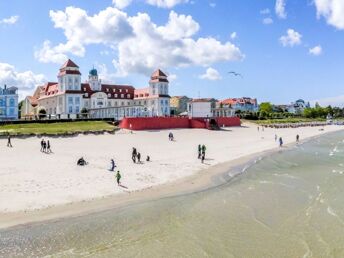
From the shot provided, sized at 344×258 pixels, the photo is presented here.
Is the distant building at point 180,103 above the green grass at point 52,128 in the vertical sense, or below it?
above

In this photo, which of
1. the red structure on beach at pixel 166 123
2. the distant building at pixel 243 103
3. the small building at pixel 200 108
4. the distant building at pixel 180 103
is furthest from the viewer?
the distant building at pixel 243 103

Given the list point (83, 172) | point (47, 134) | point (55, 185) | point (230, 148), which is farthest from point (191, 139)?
point (55, 185)

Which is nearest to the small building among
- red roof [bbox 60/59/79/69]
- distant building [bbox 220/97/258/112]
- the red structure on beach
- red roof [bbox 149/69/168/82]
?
the red structure on beach

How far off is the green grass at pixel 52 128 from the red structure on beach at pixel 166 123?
4763 mm

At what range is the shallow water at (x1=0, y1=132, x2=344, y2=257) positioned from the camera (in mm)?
16812

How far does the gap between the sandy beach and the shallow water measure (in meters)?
2.33

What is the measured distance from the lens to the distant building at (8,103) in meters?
86.9

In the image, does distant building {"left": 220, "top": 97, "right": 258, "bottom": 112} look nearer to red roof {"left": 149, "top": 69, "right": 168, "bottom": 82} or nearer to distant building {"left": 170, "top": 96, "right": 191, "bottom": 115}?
distant building {"left": 170, "top": 96, "right": 191, "bottom": 115}

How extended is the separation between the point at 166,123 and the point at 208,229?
6039 cm

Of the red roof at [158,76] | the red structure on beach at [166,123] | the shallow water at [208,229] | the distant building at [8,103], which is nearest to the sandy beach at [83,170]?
the shallow water at [208,229]

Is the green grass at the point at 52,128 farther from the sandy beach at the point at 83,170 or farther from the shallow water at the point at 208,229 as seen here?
the shallow water at the point at 208,229

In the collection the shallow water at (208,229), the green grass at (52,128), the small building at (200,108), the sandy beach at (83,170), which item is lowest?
the shallow water at (208,229)

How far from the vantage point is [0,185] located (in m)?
25.2

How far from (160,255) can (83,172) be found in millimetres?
15636
